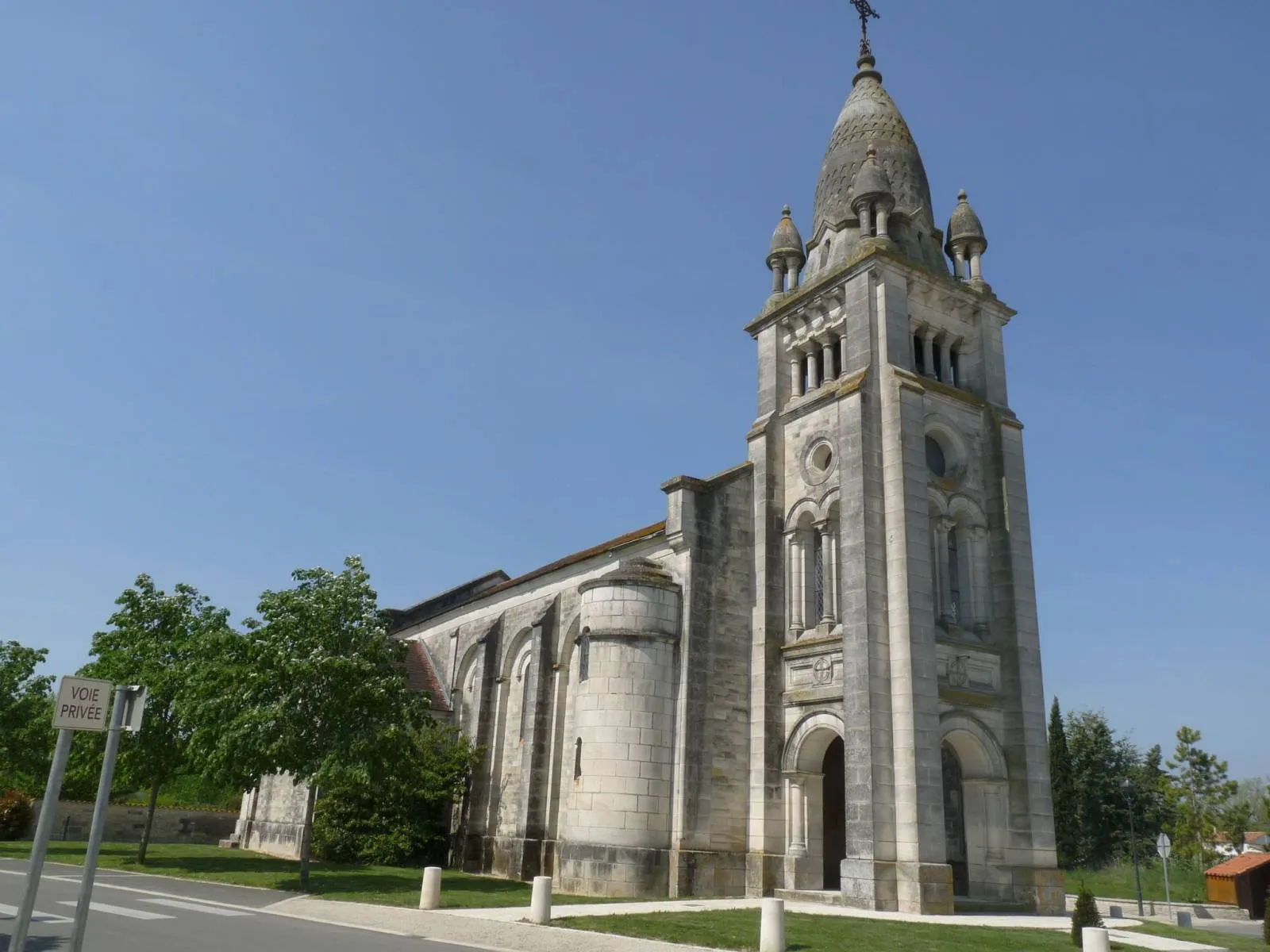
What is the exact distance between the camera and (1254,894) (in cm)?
3609

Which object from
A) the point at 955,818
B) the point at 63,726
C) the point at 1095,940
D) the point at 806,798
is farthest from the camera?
the point at 955,818

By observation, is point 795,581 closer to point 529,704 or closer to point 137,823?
point 529,704

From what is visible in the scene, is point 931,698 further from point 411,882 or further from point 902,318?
point 411,882

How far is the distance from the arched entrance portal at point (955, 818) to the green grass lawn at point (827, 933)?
27.2 feet

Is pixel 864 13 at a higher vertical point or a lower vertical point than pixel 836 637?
higher

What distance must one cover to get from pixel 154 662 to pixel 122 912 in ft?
55.5

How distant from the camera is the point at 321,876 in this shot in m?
27.0

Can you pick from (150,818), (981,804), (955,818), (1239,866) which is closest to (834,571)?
(981,804)

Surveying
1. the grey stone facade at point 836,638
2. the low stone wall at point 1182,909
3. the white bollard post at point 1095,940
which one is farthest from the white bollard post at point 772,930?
the low stone wall at point 1182,909

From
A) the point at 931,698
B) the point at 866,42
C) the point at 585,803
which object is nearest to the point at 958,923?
the point at 931,698

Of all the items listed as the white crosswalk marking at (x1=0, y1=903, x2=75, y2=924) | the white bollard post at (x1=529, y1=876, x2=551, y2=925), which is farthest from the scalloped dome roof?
the white crosswalk marking at (x1=0, y1=903, x2=75, y2=924)

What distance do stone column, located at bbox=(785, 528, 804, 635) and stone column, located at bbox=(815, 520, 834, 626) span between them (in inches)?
26.9

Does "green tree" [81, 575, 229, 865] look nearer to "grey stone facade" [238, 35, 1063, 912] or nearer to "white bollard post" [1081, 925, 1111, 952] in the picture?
"grey stone facade" [238, 35, 1063, 912]

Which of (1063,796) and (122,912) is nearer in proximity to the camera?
(122,912)
